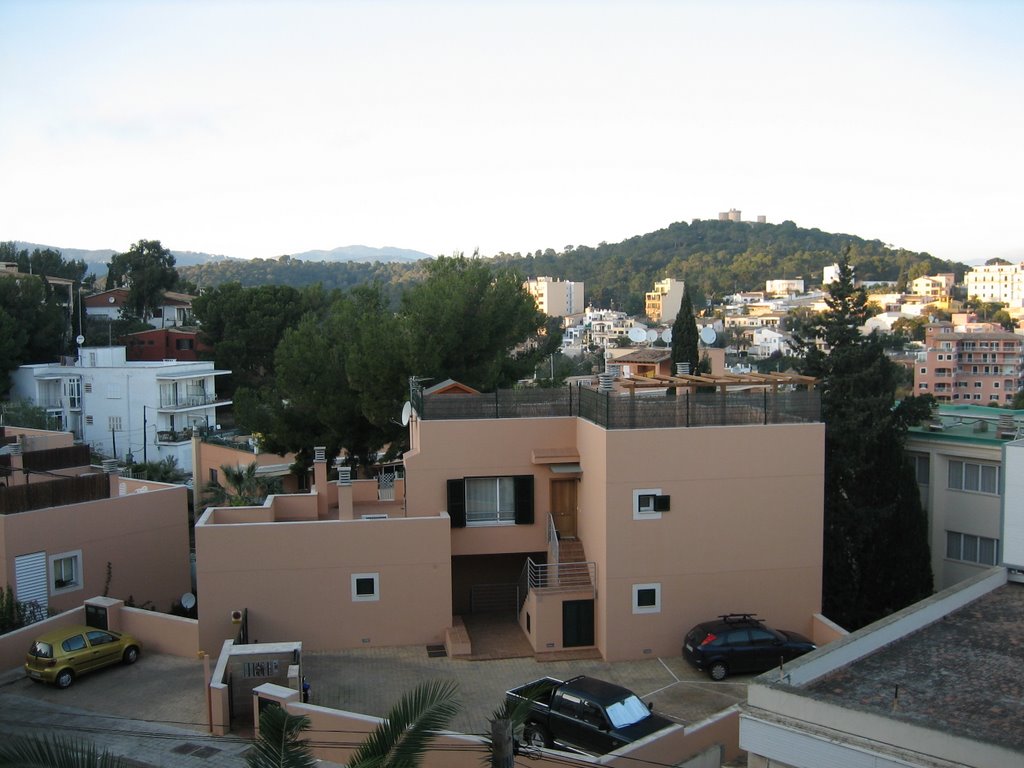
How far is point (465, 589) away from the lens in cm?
2081

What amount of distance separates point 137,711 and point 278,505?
20.6 ft

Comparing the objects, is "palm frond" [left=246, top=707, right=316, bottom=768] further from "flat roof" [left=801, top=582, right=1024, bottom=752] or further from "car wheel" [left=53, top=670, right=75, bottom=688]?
"car wheel" [left=53, top=670, right=75, bottom=688]

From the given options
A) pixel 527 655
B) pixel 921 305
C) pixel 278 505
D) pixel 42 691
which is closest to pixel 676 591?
pixel 527 655

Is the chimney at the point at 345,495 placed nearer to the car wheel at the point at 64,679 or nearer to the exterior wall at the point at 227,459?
the car wheel at the point at 64,679

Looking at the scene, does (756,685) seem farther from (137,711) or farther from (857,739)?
(137,711)

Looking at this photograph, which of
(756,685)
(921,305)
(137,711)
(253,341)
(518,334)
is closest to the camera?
(756,685)

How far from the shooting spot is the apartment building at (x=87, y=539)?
19594mm

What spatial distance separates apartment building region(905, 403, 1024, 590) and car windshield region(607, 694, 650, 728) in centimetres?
1176

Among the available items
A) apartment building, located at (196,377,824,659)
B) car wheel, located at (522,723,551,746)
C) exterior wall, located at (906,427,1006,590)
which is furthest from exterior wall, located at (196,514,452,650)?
exterior wall, located at (906,427,1006,590)

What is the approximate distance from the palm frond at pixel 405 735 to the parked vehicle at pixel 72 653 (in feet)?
33.6

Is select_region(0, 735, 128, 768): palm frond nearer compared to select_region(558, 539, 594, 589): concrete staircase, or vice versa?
select_region(0, 735, 128, 768): palm frond

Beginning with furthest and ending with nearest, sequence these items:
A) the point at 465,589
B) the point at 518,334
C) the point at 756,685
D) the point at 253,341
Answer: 1. the point at 253,341
2. the point at 518,334
3. the point at 465,589
4. the point at 756,685

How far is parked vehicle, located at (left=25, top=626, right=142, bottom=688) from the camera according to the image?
16.8 meters

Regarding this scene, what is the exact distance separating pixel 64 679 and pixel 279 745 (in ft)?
34.3
